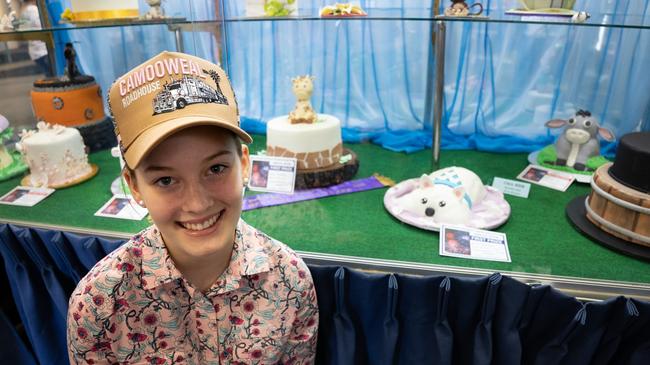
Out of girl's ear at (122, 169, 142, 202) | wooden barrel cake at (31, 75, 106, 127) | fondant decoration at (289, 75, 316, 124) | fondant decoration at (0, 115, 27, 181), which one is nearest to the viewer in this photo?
girl's ear at (122, 169, 142, 202)

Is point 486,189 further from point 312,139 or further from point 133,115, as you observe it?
point 133,115

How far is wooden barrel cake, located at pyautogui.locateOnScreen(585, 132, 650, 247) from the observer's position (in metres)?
1.23

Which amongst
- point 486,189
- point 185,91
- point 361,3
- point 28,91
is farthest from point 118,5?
point 486,189

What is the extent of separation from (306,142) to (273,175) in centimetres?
18

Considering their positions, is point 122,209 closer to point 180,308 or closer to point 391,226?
point 180,308

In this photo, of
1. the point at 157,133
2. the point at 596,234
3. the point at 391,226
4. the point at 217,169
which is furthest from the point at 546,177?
the point at 157,133

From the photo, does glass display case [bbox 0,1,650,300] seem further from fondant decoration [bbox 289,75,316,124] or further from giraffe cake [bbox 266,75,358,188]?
fondant decoration [bbox 289,75,316,124]

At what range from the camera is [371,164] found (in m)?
2.02

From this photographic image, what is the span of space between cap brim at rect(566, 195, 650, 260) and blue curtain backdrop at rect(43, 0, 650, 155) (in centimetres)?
64

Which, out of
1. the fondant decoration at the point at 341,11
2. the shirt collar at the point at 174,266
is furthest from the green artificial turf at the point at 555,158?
the shirt collar at the point at 174,266

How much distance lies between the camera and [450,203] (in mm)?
1471

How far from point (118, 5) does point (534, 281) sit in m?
1.74

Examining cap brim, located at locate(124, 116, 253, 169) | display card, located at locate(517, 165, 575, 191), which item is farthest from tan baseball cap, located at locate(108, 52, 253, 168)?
display card, located at locate(517, 165, 575, 191)

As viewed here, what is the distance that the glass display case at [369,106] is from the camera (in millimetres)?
1293
